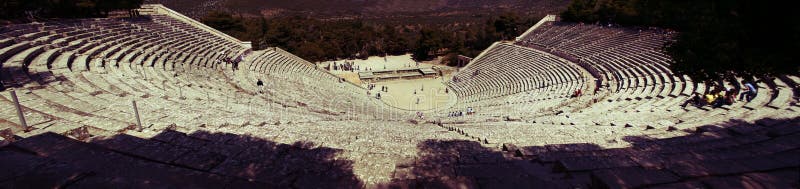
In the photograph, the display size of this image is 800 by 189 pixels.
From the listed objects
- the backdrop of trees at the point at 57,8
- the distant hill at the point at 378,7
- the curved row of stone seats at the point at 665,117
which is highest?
the distant hill at the point at 378,7

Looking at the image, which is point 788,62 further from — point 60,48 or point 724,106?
point 60,48

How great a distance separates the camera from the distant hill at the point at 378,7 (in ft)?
348

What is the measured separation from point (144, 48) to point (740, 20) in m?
23.7

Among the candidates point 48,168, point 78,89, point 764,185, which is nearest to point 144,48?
point 78,89

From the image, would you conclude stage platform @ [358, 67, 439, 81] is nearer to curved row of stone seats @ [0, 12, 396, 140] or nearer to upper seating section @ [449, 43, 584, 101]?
upper seating section @ [449, 43, 584, 101]

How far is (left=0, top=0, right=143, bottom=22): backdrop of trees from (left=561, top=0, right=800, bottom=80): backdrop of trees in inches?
1209

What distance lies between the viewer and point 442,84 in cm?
3725

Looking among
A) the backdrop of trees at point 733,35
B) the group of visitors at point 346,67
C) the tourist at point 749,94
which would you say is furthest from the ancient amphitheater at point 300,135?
the group of visitors at point 346,67

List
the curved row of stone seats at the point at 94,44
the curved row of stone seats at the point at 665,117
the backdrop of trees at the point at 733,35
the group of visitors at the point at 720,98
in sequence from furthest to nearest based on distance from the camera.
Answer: the curved row of stone seats at the point at 94,44
the group of visitors at the point at 720,98
the curved row of stone seats at the point at 665,117
the backdrop of trees at the point at 733,35

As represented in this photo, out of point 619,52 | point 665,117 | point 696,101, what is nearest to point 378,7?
point 619,52

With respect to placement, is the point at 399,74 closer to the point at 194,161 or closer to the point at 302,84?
the point at 302,84

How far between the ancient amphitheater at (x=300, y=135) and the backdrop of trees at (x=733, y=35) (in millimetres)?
822

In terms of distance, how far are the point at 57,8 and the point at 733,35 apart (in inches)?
1348

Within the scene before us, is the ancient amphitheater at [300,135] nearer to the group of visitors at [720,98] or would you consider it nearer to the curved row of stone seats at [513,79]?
the group of visitors at [720,98]
